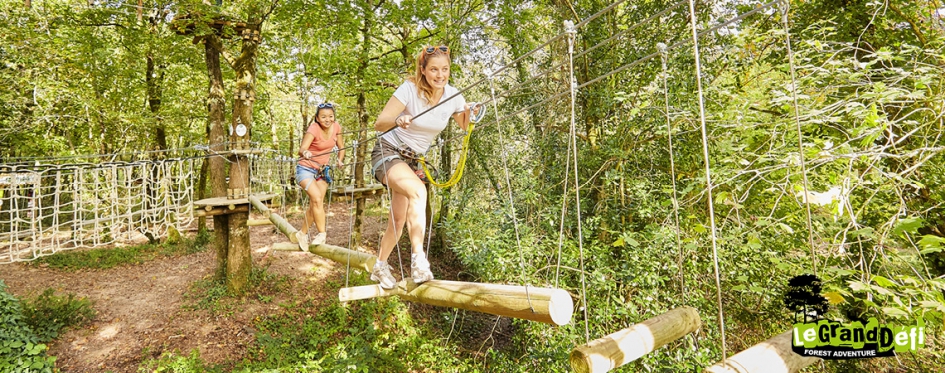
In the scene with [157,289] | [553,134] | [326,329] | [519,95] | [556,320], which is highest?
[519,95]

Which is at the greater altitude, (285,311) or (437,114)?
(437,114)

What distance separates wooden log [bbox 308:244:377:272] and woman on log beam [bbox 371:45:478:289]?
492mm

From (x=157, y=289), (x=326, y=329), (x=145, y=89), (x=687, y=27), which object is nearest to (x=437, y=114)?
(x=687, y=27)

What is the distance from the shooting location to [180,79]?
297 inches

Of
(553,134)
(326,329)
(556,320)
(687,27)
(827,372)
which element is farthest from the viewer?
(326,329)

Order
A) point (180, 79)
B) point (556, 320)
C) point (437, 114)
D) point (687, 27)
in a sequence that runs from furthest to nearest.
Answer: point (180, 79)
point (687, 27)
point (437, 114)
point (556, 320)

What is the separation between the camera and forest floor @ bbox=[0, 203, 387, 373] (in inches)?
174

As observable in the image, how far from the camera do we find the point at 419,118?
1.93 metres

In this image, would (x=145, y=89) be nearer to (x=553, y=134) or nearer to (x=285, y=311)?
(x=285, y=311)

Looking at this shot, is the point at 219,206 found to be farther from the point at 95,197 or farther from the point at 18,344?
the point at 18,344

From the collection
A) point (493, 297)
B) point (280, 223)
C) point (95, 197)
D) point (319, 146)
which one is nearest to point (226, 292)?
point (95, 197)

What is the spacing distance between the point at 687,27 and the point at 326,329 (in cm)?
540

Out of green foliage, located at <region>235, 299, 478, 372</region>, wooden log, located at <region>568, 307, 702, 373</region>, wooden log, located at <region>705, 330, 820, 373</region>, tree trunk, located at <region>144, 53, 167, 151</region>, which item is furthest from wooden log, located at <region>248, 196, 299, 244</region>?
tree trunk, located at <region>144, 53, 167, 151</region>

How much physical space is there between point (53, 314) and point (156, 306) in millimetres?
950
